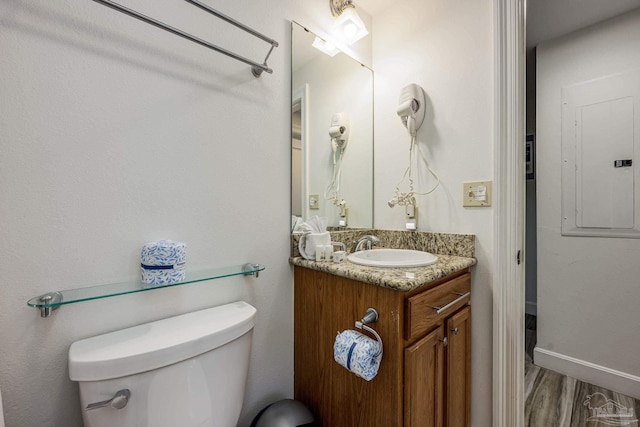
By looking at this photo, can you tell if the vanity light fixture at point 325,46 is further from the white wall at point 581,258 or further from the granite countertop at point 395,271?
the white wall at point 581,258

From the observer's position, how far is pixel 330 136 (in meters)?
1.46

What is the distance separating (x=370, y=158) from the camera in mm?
1597

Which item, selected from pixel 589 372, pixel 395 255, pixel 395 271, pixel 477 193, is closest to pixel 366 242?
pixel 395 255

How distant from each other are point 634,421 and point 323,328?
5.61ft

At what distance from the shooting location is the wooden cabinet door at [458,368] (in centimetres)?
103

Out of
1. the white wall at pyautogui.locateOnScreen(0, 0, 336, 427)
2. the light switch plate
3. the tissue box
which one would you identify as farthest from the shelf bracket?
the light switch plate

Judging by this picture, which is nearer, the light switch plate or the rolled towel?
the rolled towel

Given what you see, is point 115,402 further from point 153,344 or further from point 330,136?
point 330,136

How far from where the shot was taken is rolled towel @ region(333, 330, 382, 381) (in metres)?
0.78

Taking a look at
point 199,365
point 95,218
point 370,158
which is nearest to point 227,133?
point 95,218

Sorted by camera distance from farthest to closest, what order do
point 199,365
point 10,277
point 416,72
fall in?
point 416,72 → point 199,365 → point 10,277

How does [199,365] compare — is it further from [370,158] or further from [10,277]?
[370,158]

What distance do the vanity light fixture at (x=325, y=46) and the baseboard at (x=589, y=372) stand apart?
2.42m

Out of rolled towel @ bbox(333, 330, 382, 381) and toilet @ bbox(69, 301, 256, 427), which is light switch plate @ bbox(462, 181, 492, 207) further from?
toilet @ bbox(69, 301, 256, 427)
